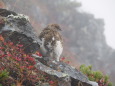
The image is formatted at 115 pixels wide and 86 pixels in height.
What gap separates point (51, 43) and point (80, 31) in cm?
2120

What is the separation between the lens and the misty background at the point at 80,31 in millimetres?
26938

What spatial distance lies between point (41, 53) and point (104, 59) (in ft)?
76.5

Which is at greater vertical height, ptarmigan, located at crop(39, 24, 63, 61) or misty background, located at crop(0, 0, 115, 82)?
misty background, located at crop(0, 0, 115, 82)

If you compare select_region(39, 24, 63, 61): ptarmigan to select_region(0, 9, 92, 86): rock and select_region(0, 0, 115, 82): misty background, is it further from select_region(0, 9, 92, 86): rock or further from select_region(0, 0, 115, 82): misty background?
select_region(0, 0, 115, 82): misty background

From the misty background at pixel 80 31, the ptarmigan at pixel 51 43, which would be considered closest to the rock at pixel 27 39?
the ptarmigan at pixel 51 43

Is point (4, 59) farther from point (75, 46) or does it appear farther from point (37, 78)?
point (75, 46)

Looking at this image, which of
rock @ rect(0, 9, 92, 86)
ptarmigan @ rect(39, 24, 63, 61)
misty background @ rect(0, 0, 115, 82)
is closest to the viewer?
rock @ rect(0, 9, 92, 86)

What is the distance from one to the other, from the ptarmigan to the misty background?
17.8m

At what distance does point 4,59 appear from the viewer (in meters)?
5.91

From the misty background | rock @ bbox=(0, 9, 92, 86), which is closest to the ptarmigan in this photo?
rock @ bbox=(0, 9, 92, 86)

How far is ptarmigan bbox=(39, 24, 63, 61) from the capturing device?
23.9 ft

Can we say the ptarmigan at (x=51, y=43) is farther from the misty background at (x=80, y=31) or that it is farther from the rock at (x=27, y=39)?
the misty background at (x=80, y=31)

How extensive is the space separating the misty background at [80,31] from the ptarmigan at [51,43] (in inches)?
700

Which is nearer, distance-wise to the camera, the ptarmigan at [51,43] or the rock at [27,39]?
the rock at [27,39]
